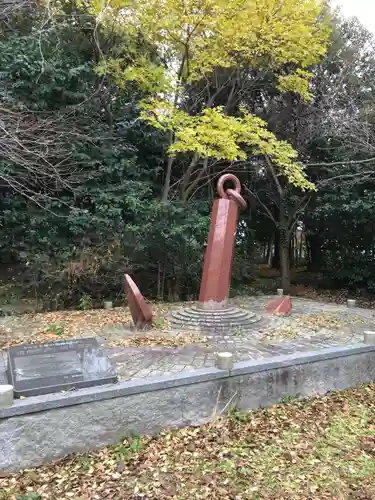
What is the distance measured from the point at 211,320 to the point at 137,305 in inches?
53.9

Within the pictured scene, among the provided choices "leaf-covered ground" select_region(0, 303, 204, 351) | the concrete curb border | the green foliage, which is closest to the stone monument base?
"leaf-covered ground" select_region(0, 303, 204, 351)

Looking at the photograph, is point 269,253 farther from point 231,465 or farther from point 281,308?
point 231,465

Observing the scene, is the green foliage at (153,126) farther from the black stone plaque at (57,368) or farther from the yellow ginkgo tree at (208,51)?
the black stone plaque at (57,368)

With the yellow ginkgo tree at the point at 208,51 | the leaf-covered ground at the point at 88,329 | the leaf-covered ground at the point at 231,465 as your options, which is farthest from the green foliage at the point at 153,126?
the leaf-covered ground at the point at 231,465

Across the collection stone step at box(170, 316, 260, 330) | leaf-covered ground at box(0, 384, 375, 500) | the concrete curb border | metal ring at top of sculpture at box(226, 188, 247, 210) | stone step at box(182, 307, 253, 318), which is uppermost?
metal ring at top of sculpture at box(226, 188, 247, 210)

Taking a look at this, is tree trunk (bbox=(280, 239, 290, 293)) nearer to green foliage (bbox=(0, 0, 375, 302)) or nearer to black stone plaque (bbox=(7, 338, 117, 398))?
green foliage (bbox=(0, 0, 375, 302))

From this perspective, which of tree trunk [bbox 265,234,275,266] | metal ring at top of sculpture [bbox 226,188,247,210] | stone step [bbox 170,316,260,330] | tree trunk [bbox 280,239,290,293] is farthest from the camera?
tree trunk [bbox 265,234,275,266]

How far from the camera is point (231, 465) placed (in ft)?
12.5

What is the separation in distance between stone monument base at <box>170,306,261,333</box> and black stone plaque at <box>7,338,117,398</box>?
245 cm

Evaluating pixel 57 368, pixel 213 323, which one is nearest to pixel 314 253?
pixel 213 323

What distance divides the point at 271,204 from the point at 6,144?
11296 millimetres

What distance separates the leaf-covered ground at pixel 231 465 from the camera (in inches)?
135

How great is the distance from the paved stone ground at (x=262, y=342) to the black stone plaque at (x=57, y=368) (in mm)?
377

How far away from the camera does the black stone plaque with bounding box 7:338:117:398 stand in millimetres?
3951
